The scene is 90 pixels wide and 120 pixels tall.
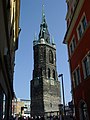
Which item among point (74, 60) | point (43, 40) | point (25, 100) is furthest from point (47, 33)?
point (74, 60)

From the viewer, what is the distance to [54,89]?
74.7m

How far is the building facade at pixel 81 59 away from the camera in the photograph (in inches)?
750

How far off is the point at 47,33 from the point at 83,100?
72.6 metres

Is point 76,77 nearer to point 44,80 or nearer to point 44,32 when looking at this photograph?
point 44,80

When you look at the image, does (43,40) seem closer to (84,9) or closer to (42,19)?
(42,19)

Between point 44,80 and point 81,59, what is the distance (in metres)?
53.1

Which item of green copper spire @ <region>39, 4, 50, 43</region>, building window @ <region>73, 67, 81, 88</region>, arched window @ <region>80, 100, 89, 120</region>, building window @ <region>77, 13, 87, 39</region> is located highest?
green copper spire @ <region>39, 4, 50, 43</region>

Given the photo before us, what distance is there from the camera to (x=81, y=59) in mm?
Answer: 21062

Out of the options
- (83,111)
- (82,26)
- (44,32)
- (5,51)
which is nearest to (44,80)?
(44,32)

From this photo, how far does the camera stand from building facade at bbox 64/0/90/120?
750 inches

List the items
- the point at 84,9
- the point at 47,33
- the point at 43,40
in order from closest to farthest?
1. the point at 84,9
2. the point at 43,40
3. the point at 47,33

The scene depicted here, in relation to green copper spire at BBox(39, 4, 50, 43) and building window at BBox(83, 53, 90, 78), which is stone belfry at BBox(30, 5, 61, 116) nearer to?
green copper spire at BBox(39, 4, 50, 43)

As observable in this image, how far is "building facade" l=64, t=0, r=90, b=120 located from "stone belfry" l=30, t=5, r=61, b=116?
41.9 metres

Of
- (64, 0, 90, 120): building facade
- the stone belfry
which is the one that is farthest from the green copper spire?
(64, 0, 90, 120): building facade
